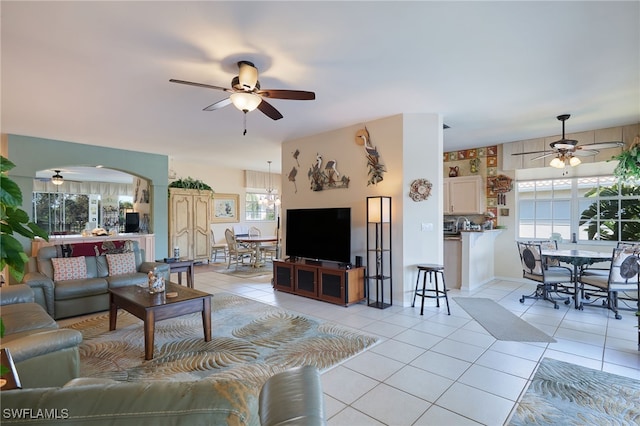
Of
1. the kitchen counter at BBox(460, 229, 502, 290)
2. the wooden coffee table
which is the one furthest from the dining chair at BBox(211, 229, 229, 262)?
the kitchen counter at BBox(460, 229, 502, 290)

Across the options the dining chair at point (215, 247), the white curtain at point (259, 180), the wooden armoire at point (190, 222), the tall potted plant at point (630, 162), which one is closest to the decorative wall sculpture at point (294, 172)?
the wooden armoire at point (190, 222)

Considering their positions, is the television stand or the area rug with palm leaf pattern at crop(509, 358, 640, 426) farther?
the television stand

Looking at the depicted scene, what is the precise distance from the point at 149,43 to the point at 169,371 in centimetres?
281

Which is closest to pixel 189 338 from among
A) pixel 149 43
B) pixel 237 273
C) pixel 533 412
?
pixel 149 43

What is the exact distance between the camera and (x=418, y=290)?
186 inches

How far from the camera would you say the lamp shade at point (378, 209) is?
461 centimetres

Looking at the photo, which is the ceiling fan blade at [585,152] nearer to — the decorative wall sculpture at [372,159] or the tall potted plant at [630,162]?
the tall potted plant at [630,162]

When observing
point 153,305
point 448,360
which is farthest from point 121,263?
point 448,360

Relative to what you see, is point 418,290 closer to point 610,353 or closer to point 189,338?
point 610,353

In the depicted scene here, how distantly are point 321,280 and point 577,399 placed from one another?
324cm

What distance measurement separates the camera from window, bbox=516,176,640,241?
554 cm

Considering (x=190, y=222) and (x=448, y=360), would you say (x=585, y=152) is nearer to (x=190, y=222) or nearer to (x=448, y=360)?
(x=448, y=360)

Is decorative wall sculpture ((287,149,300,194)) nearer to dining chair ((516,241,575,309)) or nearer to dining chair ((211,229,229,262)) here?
dining chair ((211,229,229,262))

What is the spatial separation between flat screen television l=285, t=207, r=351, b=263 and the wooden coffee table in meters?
2.14
